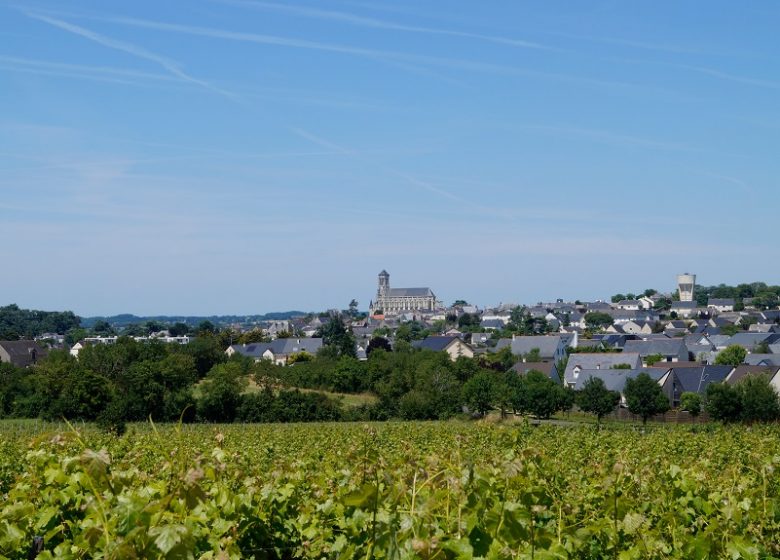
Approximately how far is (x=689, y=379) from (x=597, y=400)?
11439mm

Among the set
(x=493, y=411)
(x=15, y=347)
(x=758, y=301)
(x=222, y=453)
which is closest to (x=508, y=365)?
(x=493, y=411)

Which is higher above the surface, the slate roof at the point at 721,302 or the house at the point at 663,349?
the slate roof at the point at 721,302

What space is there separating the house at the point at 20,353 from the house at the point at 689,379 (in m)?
59.5

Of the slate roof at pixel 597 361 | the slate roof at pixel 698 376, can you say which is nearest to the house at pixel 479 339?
the slate roof at pixel 597 361

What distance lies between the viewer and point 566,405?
5447cm

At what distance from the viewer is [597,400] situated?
53281 mm

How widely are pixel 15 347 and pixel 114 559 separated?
95964 mm

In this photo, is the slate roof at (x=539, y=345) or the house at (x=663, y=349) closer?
the house at (x=663, y=349)

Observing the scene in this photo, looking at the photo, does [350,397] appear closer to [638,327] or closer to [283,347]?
[283,347]

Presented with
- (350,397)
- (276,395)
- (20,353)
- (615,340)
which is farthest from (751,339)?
(20,353)

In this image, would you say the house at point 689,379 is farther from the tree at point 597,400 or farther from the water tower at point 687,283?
the water tower at point 687,283

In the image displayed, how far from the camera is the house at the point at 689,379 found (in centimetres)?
5938

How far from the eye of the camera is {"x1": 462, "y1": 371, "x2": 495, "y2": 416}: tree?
182ft

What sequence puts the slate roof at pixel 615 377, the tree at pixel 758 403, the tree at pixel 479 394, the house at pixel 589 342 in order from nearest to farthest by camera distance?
1. the tree at pixel 758 403
2. the tree at pixel 479 394
3. the slate roof at pixel 615 377
4. the house at pixel 589 342
